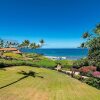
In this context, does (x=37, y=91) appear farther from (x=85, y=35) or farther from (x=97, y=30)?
(x=85, y=35)

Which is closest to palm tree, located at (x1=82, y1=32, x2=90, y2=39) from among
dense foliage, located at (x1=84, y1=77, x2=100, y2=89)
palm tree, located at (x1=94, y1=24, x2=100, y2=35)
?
palm tree, located at (x1=94, y1=24, x2=100, y2=35)

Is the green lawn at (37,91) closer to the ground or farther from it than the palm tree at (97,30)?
closer to the ground

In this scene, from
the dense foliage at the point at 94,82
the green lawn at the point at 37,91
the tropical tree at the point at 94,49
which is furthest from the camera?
the tropical tree at the point at 94,49

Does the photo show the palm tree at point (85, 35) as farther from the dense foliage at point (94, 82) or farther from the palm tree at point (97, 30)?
the dense foliage at point (94, 82)

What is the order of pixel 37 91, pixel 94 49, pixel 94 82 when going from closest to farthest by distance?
pixel 37 91
pixel 94 82
pixel 94 49

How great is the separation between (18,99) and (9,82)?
25.6ft

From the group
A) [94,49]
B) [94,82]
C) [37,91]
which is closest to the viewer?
[37,91]

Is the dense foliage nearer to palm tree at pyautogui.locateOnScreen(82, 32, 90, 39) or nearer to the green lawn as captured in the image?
the green lawn

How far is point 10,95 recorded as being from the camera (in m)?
23.2

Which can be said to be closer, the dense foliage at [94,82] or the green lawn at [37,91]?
the green lawn at [37,91]

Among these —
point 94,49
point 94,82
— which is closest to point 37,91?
point 94,82

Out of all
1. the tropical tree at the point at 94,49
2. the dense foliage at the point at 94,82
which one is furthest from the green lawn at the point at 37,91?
the tropical tree at the point at 94,49

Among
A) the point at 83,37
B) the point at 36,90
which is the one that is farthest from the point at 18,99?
the point at 83,37

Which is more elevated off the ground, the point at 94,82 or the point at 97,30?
the point at 97,30
